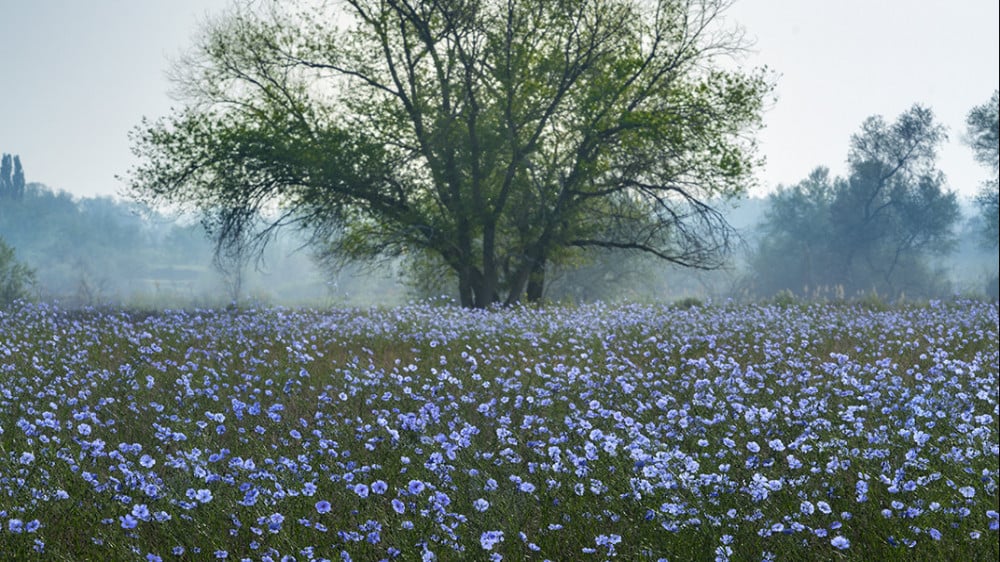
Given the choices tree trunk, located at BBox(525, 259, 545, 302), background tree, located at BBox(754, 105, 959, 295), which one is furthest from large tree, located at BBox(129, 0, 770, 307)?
background tree, located at BBox(754, 105, 959, 295)

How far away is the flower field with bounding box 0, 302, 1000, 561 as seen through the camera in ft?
13.8

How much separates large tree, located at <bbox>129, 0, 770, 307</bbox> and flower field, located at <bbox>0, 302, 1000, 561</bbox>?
10466 millimetres

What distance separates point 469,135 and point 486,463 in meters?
15.3

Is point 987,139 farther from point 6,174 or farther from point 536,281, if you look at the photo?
point 6,174

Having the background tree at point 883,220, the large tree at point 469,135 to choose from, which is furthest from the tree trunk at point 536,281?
the background tree at point 883,220

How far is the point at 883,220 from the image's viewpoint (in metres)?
52.7

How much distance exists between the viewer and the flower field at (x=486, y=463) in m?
4.20

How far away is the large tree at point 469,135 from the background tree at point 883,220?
34246 millimetres

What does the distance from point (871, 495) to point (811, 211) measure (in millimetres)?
62381

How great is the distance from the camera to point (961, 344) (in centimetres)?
1136

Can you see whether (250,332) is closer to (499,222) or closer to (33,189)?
(499,222)

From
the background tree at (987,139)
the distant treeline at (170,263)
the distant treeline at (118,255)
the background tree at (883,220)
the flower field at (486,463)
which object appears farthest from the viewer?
the distant treeline at (118,255)

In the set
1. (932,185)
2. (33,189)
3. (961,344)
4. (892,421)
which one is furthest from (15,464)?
(33,189)

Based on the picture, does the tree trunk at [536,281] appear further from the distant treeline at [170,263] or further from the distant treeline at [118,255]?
the distant treeline at [118,255]
